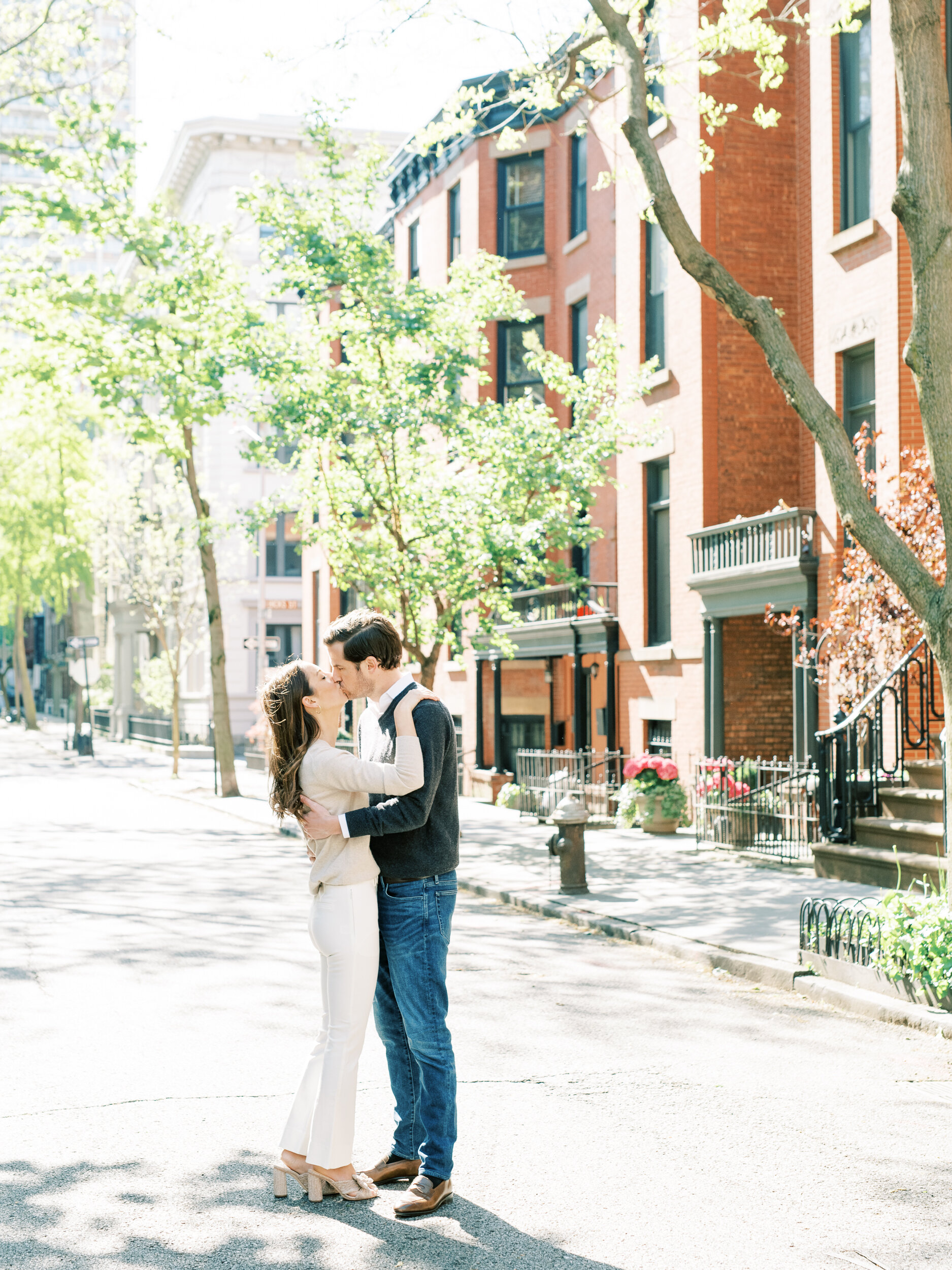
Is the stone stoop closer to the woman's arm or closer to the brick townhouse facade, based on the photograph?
the brick townhouse facade

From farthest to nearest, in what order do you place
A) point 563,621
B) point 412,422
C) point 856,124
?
point 563,621
point 412,422
point 856,124

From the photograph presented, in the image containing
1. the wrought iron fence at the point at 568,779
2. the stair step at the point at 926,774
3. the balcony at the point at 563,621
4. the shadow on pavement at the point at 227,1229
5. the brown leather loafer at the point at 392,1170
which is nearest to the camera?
the shadow on pavement at the point at 227,1229

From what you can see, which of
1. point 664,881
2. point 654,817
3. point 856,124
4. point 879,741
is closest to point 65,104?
point 856,124

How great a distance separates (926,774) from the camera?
42.6 ft

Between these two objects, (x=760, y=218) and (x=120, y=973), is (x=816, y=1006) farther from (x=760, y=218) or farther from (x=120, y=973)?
(x=760, y=218)

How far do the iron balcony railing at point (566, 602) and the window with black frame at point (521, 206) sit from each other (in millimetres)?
7285

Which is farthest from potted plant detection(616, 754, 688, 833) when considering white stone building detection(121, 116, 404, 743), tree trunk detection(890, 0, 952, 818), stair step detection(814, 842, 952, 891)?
white stone building detection(121, 116, 404, 743)

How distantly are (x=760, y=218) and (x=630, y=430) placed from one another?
12.3ft

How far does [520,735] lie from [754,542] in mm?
10452

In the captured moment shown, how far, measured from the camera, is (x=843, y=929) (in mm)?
8742

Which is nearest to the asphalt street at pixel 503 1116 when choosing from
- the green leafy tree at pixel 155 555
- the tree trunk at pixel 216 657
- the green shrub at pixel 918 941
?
the green shrub at pixel 918 941

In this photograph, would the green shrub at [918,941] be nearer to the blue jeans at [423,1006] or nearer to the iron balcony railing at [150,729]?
the blue jeans at [423,1006]

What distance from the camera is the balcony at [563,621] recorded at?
21922mm

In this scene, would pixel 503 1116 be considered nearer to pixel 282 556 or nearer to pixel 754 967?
pixel 754 967
